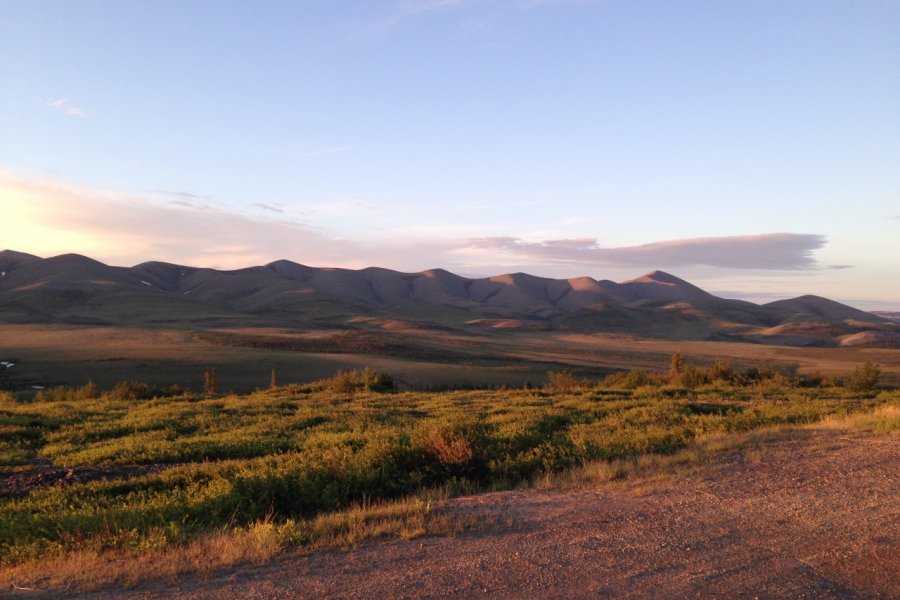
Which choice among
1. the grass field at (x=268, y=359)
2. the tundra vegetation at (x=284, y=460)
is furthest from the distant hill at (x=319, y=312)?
the tundra vegetation at (x=284, y=460)

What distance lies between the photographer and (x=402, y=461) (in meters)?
10.1

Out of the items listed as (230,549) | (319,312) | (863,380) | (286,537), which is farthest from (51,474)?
(319,312)

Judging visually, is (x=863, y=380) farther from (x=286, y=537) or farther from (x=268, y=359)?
(x=268, y=359)

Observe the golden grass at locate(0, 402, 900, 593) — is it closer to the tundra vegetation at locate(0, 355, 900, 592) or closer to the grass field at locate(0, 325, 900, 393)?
the tundra vegetation at locate(0, 355, 900, 592)

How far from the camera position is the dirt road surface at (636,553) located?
4.88 m

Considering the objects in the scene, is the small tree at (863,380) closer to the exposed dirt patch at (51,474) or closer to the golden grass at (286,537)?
the golden grass at (286,537)

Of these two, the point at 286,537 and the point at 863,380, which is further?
the point at 863,380

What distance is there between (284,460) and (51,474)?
A: 3999mm

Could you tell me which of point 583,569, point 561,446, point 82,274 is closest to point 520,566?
point 583,569

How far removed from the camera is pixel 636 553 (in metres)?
5.62

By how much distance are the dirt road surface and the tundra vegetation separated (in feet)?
2.13

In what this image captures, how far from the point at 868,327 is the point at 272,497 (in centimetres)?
14060

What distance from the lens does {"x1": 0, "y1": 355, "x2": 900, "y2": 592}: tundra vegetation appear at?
6500mm

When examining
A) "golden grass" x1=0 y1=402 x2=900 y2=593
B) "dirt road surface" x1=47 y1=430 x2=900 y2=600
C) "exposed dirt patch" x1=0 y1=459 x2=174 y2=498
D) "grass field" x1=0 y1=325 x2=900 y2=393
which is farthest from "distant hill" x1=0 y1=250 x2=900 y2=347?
"dirt road surface" x1=47 y1=430 x2=900 y2=600
